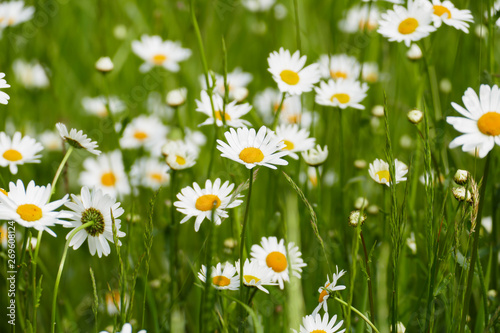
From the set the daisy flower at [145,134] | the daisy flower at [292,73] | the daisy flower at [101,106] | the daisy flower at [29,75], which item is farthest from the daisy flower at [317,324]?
the daisy flower at [29,75]

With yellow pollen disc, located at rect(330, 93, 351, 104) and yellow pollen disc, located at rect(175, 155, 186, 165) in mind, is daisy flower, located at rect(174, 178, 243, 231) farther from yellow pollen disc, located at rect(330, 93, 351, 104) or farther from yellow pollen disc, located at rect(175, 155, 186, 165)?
yellow pollen disc, located at rect(330, 93, 351, 104)

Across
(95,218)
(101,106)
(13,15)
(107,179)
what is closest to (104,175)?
(107,179)

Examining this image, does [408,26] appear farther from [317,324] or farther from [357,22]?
[357,22]

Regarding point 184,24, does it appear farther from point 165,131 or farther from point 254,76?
point 165,131

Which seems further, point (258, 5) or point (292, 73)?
point (258, 5)

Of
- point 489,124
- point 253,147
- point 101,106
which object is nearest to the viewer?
point 489,124

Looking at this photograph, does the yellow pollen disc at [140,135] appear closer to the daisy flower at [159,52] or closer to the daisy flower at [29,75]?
the daisy flower at [159,52]
